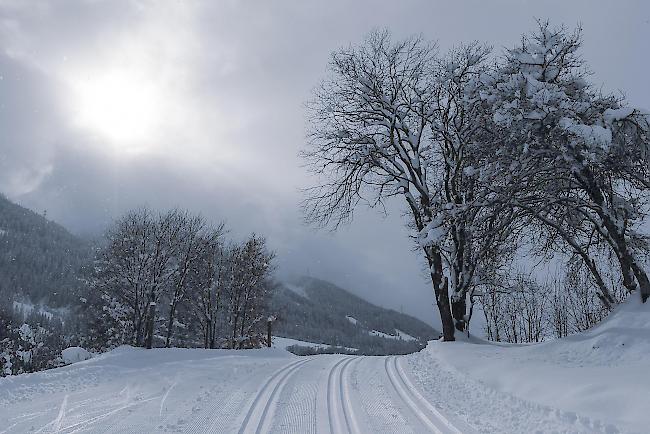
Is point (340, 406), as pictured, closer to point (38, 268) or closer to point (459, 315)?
point (459, 315)

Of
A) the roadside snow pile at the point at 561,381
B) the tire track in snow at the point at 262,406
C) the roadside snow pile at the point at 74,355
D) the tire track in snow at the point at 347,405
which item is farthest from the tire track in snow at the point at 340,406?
the roadside snow pile at the point at 74,355

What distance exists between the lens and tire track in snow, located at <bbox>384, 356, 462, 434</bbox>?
6.92 meters

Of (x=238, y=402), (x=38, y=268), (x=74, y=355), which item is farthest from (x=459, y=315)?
(x=38, y=268)

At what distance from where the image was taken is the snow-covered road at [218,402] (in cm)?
700

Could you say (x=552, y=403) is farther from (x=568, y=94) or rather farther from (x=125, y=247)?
(x=125, y=247)

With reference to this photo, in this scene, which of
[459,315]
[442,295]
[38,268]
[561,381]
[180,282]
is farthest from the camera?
[38,268]

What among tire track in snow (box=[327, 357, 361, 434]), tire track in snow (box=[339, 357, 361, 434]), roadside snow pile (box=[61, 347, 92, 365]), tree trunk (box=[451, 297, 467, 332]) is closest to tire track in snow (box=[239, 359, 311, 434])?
tire track in snow (box=[327, 357, 361, 434])

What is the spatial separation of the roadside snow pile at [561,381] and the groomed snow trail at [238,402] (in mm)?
125

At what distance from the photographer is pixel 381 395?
9633 mm

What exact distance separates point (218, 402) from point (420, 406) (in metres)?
4.12

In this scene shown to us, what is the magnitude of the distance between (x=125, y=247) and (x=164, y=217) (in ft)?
12.7

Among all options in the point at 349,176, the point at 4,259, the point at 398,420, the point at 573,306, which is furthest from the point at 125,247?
the point at 4,259

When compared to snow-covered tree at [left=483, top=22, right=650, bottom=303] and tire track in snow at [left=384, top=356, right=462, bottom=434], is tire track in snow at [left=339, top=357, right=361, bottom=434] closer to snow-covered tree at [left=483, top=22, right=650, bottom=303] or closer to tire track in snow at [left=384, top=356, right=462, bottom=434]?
tire track in snow at [left=384, top=356, right=462, bottom=434]

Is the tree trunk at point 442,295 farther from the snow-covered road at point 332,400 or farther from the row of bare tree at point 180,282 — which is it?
the row of bare tree at point 180,282
